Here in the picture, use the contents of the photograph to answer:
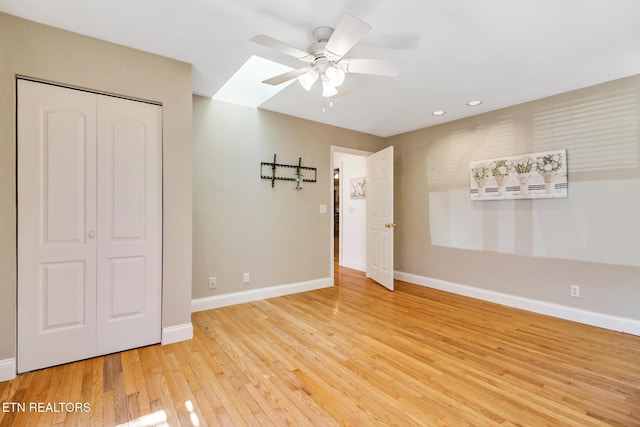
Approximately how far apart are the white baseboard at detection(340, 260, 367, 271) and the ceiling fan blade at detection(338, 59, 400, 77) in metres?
→ 3.84

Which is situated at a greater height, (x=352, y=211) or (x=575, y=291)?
(x=352, y=211)

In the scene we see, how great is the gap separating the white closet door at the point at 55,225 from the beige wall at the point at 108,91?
55 millimetres

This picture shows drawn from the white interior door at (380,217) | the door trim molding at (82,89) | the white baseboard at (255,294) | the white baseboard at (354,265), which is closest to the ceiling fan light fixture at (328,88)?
the door trim molding at (82,89)

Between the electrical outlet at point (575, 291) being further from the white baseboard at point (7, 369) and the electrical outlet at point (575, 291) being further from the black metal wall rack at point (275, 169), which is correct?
the white baseboard at point (7, 369)

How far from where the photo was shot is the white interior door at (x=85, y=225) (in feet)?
6.49

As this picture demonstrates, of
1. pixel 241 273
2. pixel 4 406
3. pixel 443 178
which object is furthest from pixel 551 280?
pixel 4 406

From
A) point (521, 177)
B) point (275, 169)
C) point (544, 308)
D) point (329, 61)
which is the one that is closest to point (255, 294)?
point (275, 169)

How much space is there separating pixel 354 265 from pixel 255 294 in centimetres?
253

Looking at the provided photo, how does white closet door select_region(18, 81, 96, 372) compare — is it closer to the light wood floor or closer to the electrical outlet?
the light wood floor

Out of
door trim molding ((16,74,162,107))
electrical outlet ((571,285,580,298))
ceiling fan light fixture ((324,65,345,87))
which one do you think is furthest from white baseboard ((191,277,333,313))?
electrical outlet ((571,285,580,298))

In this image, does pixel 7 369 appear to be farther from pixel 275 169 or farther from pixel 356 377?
pixel 275 169

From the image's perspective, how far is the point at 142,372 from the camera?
2.01m

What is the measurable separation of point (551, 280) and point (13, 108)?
501 cm

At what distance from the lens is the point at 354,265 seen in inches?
222
